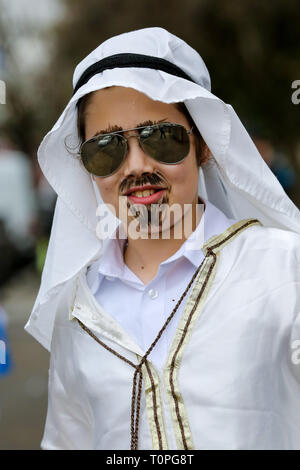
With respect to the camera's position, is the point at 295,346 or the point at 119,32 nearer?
the point at 295,346

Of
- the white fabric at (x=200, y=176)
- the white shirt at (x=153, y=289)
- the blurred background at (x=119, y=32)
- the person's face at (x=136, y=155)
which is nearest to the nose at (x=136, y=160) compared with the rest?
the person's face at (x=136, y=155)

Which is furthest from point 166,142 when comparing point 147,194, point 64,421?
point 64,421

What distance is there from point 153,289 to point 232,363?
36 centimetres

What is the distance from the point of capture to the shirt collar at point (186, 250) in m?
2.18

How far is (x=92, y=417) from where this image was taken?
2.20m

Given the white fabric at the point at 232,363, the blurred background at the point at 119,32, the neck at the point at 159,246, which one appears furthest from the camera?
the blurred background at the point at 119,32

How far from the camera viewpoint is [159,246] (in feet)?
7.45

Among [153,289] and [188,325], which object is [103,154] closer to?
[153,289]

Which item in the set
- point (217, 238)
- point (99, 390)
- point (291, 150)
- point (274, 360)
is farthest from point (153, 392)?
point (291, 150)

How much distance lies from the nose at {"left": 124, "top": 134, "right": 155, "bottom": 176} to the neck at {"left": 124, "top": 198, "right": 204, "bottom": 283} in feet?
0.69

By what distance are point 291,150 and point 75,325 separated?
10.2 meters

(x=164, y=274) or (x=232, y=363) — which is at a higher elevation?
(x=164, y=274)

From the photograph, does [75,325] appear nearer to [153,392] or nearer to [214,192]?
[153,392]

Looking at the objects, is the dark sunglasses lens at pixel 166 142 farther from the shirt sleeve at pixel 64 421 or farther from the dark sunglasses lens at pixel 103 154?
the shirt sleeve at pixel 64 421
